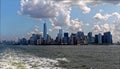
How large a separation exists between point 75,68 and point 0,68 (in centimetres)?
1321

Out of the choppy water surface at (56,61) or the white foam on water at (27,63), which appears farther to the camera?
the choppy water surface at (56,61)

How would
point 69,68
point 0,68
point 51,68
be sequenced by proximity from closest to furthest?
point 0,68 < point 51,68 < point 69,68

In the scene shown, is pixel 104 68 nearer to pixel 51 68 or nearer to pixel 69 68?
pixel 69 68

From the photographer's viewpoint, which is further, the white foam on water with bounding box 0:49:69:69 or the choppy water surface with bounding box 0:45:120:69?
the choppy water surface with bounding box 0:45:120:69

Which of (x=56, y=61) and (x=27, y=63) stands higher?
(x=27, y=63)

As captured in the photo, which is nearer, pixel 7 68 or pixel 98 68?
pixel 7 68

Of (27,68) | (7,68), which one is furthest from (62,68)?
(7,68)

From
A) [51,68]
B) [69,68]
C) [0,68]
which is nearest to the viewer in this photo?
[0,68]

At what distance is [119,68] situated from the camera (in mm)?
53031

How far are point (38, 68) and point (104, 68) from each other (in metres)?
12.6

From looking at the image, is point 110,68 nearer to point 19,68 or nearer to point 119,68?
point 119,68

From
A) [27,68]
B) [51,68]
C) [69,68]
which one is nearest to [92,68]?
[69,68]

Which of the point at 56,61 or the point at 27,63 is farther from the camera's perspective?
the point at 56,61

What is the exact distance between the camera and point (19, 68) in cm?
4478
